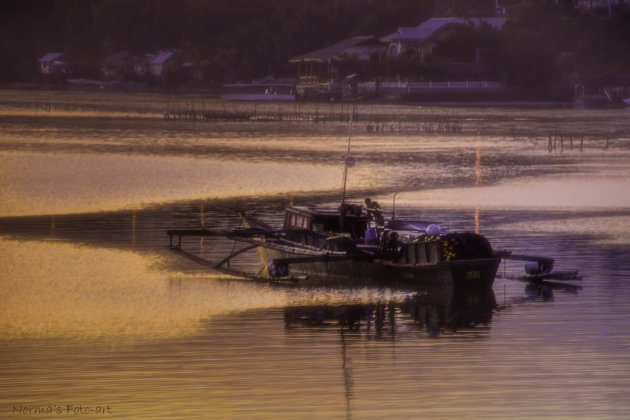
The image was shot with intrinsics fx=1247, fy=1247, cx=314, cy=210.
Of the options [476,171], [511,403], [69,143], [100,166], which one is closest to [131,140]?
[69,143]

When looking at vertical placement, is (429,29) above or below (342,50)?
above

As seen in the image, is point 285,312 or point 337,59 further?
point 337,59

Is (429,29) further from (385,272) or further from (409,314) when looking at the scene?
(409,314)

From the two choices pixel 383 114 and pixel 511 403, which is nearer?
pixel 511 403

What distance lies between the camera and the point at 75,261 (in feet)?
113

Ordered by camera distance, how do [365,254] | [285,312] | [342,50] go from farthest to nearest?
[342,50]
[365,254]
[285,312]

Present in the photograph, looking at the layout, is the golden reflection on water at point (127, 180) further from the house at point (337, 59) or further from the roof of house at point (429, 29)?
the house at point (337, 59)

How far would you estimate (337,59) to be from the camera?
6481 inches

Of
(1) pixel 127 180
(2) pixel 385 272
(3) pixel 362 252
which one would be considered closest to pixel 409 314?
(2) pixel 385 272

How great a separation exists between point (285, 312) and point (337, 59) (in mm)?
138855

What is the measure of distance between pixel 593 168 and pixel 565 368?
4519 cm

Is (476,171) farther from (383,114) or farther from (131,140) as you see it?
(383,114)

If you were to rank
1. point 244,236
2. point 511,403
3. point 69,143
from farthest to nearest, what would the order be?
point 69,143 → point 244,236 → point 511,403

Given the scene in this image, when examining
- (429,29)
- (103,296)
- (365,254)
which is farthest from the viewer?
(429,29)
